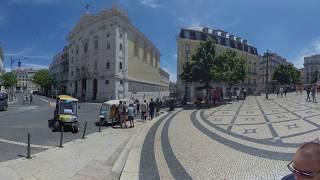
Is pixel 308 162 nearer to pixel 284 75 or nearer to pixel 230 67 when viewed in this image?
pixel 230 67

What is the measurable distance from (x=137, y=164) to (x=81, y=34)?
65.2m

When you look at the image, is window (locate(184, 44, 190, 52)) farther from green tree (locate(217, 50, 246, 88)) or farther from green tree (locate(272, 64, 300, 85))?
green tree (locate(272, 64, 300, 85))

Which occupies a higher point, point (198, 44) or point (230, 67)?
point (198, 44)

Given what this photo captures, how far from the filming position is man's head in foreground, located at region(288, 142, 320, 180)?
5.78 ft

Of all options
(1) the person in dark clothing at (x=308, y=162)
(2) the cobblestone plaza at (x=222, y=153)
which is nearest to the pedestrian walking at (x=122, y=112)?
(2) the cobblestone plaza at (x=222, y=153)

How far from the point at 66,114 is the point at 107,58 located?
42304mm

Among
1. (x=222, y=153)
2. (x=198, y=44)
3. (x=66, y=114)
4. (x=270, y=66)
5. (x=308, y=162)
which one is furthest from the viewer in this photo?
(x=270, y=66)

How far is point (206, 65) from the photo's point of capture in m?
42.2

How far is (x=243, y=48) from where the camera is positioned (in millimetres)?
91250

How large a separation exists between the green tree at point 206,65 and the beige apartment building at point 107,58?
15014 mm

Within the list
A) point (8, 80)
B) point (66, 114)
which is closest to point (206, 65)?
point (66, 114)

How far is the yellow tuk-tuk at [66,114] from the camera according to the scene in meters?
18.9

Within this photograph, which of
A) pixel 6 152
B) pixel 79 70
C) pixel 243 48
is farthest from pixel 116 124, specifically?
pixel 243 48

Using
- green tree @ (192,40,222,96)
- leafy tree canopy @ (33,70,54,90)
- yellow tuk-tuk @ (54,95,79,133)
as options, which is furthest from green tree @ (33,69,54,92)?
yellow tuk-tuk @ (54,95,79,133)
